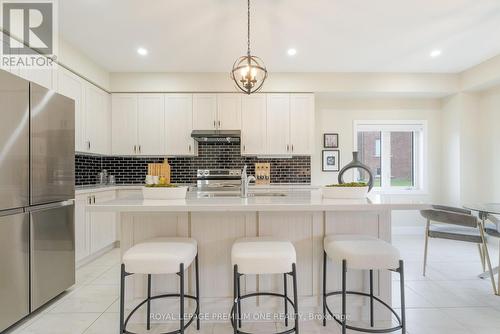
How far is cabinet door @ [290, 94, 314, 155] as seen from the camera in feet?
14.3

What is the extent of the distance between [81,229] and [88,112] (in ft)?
5.06

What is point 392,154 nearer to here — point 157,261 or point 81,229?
point 157,261

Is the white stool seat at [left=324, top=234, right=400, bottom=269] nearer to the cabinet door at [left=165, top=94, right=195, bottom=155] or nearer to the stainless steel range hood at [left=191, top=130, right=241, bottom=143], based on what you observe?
the stainless steel range hood at [left=191, top=130, right=241, bottom=143]

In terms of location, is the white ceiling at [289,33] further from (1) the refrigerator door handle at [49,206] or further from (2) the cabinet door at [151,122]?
(1) the refrigerator door handle at [49,206]

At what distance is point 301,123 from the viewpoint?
4371 mm

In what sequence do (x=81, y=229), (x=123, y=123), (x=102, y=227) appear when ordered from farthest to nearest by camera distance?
(x=123, y=123) < (x=102, y=227) < (x=81, y=229)

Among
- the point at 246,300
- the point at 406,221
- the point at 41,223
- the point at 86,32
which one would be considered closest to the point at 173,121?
the point at 86,32

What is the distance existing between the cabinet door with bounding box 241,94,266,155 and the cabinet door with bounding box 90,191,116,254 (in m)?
2.03

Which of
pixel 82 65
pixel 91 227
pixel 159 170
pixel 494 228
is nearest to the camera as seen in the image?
pixel 494 228

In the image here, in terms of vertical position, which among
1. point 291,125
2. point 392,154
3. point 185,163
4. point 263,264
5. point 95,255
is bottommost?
point 95,255

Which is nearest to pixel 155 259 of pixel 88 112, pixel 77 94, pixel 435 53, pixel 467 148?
pixel 77 94

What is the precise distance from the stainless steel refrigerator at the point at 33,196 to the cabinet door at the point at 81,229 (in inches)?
26.4

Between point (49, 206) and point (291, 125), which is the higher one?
point (291, 125)

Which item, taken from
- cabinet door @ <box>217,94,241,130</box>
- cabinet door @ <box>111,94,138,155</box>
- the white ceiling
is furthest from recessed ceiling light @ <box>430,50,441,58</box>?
cabinet door @ <box>111,94,138,155</box>
